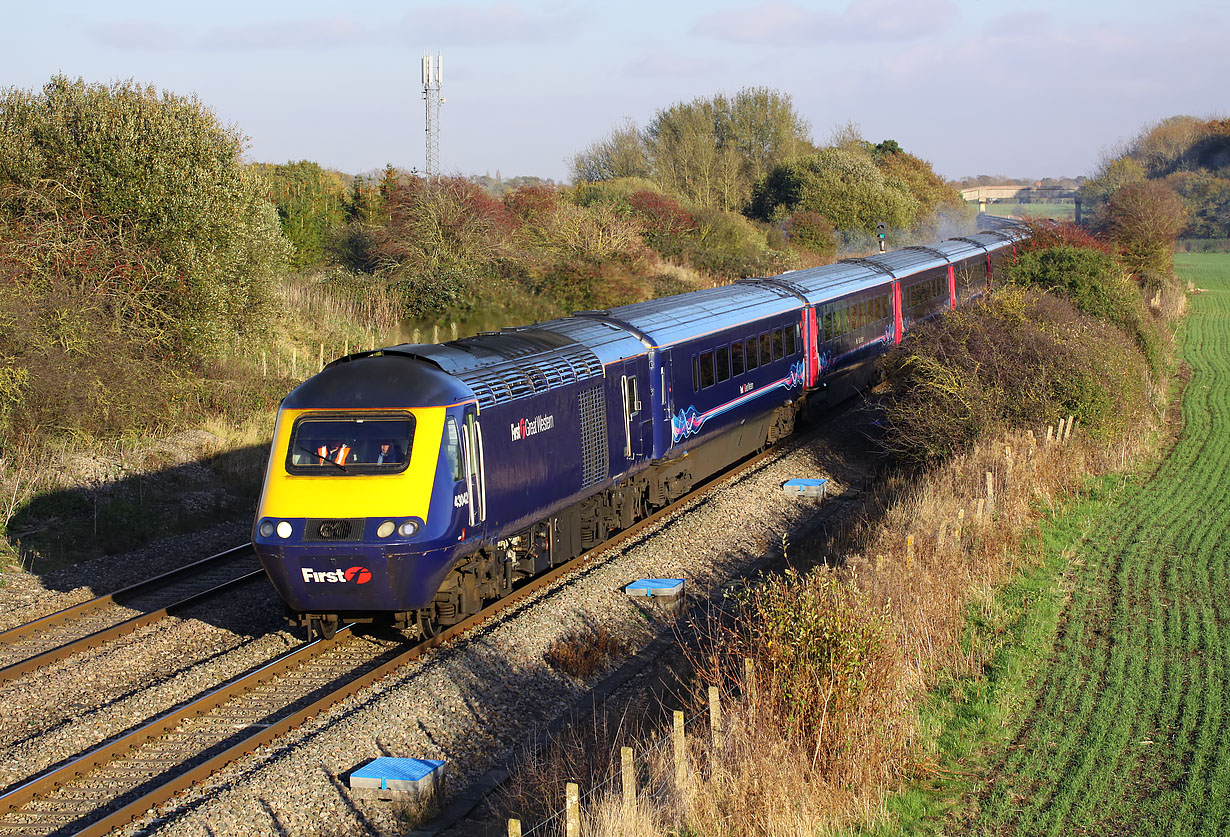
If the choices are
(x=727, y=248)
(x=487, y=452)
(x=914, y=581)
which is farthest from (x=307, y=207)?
(x=914, y=581)

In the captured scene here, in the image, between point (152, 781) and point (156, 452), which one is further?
point (156, 452)

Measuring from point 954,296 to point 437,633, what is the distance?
23022mm

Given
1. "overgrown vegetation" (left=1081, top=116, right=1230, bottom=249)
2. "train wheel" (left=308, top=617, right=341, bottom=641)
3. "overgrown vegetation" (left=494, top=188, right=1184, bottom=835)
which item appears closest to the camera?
"overgrown vegetation" (left=494, top=188, right=1184, bottom=835)

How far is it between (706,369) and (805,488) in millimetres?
2791

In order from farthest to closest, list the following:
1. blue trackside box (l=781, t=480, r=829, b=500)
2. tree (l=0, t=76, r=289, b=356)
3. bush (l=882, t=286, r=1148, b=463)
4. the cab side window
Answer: tree (l=0, t=76, r=289, b=356), bush (l=882, t=286, r=1148, b=463), blue trackside box (l=781, t=480, r=829, b=500), the cab side window

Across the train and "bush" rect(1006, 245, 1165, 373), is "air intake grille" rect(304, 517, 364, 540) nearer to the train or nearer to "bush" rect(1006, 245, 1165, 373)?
the train

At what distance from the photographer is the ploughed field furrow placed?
791 centimetres

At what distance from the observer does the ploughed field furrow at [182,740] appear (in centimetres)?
791

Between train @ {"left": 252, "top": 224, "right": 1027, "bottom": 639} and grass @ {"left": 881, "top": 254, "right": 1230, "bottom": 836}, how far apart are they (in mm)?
4690

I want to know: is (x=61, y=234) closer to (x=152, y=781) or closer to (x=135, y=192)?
(x=135, y=192)

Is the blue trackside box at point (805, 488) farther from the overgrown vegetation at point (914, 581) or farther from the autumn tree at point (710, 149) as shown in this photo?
the autumn tree at point (710, 149)

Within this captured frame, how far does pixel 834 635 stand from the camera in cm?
826

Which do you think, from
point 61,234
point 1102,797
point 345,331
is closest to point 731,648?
point 1102,797

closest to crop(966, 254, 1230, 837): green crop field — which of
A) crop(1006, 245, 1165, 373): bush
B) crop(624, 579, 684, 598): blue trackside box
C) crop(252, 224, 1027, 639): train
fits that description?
crop(624, 579, 684, 598): blue trackside box
